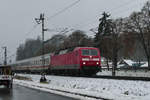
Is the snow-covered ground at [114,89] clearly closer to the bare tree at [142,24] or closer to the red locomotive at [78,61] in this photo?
the red locomotive at [78,61]

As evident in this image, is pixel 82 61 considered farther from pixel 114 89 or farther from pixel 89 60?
pixel 114 89

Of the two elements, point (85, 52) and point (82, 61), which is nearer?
point (82, 61)

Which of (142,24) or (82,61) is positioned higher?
(142,24)

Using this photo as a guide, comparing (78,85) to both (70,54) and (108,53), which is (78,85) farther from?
(108,53)

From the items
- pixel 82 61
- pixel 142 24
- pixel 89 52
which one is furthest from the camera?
pixel 142 24

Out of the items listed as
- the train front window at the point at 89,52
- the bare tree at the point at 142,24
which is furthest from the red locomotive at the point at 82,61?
the bare tree at the point at 142,24

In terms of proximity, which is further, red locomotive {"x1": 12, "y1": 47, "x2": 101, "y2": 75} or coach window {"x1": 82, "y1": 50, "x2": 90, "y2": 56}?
coach window {"x1": 82, "y1": 50, "x2": 90, "y2": 56}

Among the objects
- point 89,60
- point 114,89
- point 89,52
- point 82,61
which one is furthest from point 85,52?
point 114,89

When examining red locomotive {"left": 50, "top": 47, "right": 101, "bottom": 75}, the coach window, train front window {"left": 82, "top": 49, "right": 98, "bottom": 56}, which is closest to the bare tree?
train front window {"left": 82, "top": 49, "right": 98, "bottom": 56}

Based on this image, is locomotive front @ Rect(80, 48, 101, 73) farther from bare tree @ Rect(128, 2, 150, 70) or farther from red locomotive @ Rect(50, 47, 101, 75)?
bare tree @ Rect(128, 2, 150, 70)

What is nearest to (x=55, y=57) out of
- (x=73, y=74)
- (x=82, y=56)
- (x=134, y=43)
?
(x=73, y=74)

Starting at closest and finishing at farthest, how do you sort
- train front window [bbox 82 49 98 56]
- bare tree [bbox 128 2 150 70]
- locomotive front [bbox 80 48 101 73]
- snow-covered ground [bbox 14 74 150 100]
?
1. snow-covered ground [bbox 14 74 150 100]
2. locomotive front [bbox 80 48 101 73]
3. train front window [bbox 82 49 98 56]
4. bare tree [bbox 128 2 150 70]

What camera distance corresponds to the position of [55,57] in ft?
138

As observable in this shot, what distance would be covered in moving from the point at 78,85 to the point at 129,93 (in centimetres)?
817
